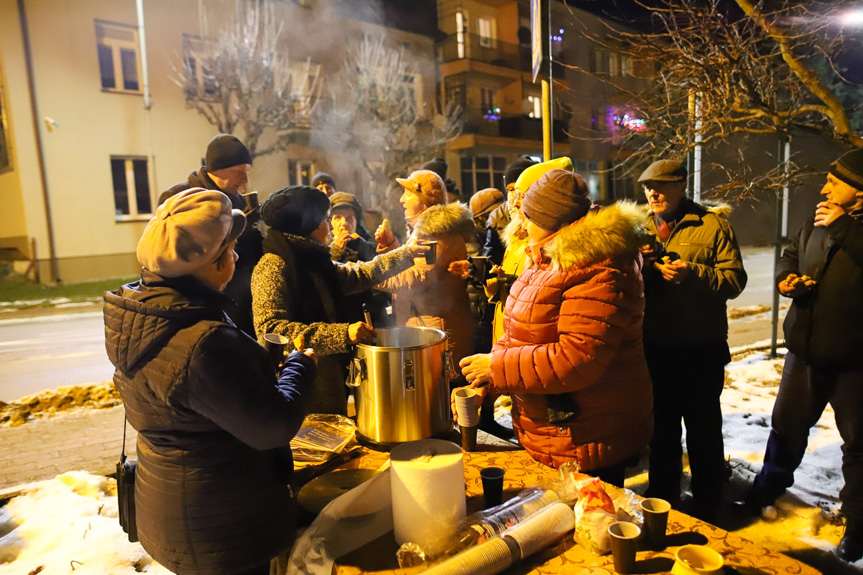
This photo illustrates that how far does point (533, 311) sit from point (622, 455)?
2.20 feet

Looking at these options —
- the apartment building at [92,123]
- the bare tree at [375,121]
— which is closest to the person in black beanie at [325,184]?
the apartment building at [92,123]

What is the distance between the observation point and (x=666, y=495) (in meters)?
3.46

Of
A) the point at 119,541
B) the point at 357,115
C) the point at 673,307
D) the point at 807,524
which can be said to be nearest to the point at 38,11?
the point at 357,115

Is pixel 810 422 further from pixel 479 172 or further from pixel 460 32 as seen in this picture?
pixel 460 32

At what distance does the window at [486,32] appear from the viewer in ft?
83.5

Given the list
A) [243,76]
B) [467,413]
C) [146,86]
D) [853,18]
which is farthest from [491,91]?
[467,413]

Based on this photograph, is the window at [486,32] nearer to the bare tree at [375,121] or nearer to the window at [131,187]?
the bare tree at [375,121]

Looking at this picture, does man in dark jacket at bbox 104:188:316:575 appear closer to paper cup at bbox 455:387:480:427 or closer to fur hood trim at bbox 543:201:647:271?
paper cup at bbox 455:387:480:427

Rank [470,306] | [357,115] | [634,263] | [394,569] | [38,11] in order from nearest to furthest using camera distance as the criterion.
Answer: [394,569]
[634,263]
[470,306]
[38,11]
[357,115]

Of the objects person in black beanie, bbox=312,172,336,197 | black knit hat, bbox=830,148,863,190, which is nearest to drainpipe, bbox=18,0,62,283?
person in black beanie, bbox=312,172,336,197

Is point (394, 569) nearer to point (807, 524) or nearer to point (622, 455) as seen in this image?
point (622, 455)

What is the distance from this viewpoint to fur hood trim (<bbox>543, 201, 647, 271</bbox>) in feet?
6.36

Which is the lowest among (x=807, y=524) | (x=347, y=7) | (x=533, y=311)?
(x=807, y=524)

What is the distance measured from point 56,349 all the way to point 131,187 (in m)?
10.3
